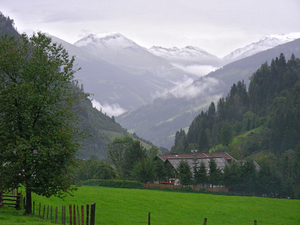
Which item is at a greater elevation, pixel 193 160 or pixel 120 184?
pixel 193 160

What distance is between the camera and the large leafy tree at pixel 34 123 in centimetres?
3116

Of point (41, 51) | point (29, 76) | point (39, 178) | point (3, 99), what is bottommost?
point (39, 178)

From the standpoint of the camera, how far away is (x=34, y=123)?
33125 mm

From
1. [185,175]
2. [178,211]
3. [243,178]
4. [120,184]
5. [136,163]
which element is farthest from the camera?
[136,163]

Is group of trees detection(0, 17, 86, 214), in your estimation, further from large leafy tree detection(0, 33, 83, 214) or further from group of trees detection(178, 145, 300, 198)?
group of trees detection(178, 145, 300, 198)

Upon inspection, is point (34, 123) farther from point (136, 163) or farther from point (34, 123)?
point (136, 163)

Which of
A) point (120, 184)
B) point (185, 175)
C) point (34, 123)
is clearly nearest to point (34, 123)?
point (34, 123)

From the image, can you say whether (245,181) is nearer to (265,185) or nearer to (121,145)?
(265,185)

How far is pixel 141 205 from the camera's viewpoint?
51906 mm

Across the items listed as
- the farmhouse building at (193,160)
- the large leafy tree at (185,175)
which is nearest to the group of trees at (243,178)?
the large leafy tree at (185,175)

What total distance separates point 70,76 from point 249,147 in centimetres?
15729

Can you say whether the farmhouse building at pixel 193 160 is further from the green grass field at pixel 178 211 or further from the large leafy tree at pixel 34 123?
the large leafy tree at pixel 34 123

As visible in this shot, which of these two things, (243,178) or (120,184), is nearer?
(120,184)


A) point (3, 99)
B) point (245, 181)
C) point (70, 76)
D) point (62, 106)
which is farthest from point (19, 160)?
point (245, 181)
